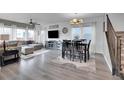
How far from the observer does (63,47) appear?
5.50 meters

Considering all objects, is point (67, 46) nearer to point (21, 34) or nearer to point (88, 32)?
point (88, 32)

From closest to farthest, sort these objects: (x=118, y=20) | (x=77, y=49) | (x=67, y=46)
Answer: (x=118, y=20), (x=77, y=49), (x=67, y=46)

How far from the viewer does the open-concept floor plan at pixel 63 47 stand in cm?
307

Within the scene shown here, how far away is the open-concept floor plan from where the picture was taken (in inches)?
121

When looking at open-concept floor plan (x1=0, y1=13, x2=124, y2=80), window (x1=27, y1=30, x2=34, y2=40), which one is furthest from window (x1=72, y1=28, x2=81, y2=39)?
window (x1=27, y1=30, x2=34, y2=40)

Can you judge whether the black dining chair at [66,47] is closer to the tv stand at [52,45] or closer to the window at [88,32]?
the window at [88,32]

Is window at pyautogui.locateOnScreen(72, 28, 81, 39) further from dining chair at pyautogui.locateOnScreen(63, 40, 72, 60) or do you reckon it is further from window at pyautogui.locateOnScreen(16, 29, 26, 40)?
window at pyautogui.locateOnScreen(16, 29, 26, 40)

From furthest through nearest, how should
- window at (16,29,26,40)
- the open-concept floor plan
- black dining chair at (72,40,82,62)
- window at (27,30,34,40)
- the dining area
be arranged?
1. window at (27,30,34,40)
2. window at (16,29,26,40)
3. black dining chair at (72,40,82,62)
4. the dining area
5. the open-concept floor plan

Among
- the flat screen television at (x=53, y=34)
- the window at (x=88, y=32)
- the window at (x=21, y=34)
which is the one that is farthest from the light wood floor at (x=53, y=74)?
the window at (x=21, y=34)

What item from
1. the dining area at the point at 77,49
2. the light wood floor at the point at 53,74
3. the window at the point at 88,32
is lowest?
the light wood floor at the point at 53,74

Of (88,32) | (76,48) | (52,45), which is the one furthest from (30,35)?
(76,48)
